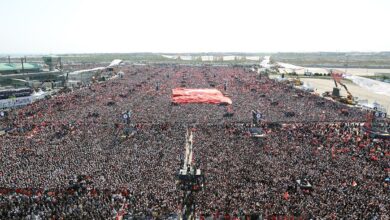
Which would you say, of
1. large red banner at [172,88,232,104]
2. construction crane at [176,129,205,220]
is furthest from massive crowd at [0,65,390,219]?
large red banner at [172,88,232,104]

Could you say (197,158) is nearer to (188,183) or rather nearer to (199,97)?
(188,183)

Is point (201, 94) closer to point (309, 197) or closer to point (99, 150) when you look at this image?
point (99, 150)

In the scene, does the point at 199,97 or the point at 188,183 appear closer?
the point at 188,183

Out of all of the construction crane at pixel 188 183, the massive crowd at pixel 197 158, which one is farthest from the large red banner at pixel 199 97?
the construction crane at pixel 188 183

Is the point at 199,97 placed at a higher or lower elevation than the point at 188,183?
higher

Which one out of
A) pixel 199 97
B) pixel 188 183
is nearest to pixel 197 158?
pixel 188 183

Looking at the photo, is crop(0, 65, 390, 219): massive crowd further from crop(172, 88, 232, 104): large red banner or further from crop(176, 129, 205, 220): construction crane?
crop(172, 88, 232, 104): large red banner

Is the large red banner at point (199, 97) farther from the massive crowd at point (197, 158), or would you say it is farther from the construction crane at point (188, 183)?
the construction crane at point (188, 183)
